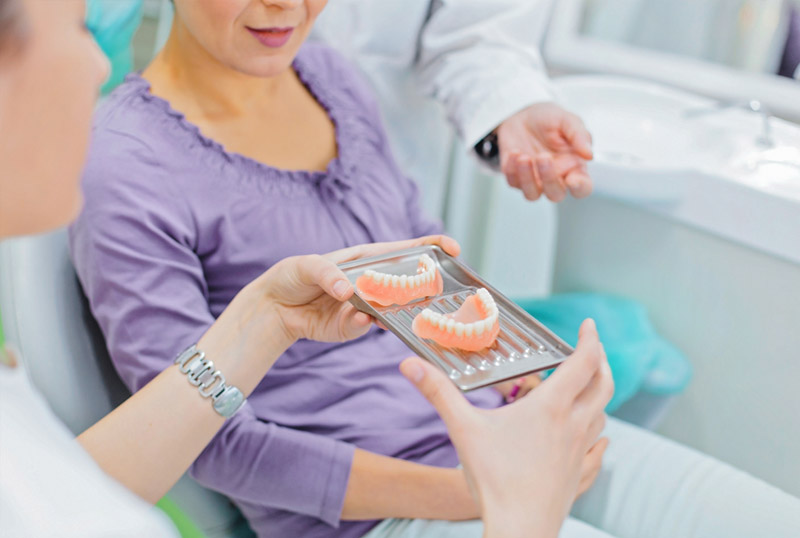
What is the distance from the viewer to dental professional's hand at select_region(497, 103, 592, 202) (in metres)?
0.81

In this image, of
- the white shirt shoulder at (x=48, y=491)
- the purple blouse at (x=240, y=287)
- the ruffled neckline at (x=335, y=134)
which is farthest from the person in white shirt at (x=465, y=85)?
the white shirt shoulder at (x=48, y=491)

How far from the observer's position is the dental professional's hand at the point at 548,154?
812 millimetres

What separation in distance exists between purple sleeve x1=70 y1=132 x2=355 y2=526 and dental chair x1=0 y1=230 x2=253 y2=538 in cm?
3

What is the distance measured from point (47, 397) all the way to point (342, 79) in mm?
447

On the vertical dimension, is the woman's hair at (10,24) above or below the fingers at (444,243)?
above

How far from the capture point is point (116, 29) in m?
0.84

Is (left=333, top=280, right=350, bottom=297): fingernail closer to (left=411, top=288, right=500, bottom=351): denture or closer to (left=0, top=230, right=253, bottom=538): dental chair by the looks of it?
(left=411, top=288, right=500, bottom=351): denture

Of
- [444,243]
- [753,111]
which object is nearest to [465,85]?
[753,111]

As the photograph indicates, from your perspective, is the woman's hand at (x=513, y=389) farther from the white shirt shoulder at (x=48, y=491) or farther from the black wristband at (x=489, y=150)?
the white shirt shoulder at (x=48, y=491)

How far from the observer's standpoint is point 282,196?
700 mm

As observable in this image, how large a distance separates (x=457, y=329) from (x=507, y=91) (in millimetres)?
509

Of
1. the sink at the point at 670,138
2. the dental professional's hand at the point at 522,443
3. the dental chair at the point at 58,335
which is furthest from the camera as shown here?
the sink at the point at 670,138

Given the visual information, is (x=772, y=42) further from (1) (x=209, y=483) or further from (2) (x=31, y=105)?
(2) (x=31, y=105)

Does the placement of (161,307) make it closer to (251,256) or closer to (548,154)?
(251,256)
